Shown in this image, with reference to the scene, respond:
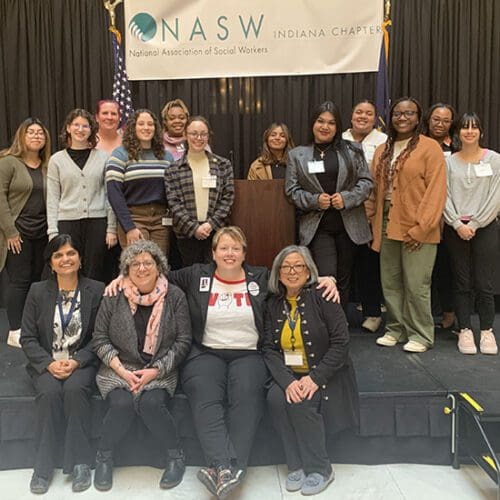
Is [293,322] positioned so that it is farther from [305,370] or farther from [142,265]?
[142,265]

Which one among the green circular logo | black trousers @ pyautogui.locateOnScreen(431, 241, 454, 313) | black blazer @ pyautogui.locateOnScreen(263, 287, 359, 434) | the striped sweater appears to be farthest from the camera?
the green circular logo

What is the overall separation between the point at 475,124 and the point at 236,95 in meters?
→ 1.98

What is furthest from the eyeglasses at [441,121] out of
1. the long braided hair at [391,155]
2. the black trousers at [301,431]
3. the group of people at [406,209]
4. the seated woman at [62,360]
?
the seated woman at [62,360]

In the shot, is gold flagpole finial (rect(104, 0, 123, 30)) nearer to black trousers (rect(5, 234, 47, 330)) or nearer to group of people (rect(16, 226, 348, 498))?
black trousers (rect(5, 234, 47, 330))

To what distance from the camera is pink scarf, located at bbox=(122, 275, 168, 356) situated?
220cm

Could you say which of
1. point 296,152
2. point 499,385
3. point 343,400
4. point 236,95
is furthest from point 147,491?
point 236,95

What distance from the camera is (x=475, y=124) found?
2807mm

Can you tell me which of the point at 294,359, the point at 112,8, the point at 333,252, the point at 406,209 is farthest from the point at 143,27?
the point at 294,359

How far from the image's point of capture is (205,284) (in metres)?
2.34

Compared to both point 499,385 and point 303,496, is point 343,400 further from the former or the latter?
point 499,385

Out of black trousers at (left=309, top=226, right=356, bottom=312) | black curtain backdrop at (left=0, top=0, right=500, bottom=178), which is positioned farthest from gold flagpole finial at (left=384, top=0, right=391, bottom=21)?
black trousers at (left=309, top=226, right=356, bottom=312)

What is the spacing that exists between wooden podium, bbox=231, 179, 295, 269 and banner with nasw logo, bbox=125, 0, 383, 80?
1494 millimetres

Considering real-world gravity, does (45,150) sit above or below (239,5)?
below

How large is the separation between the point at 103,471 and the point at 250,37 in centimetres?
317
